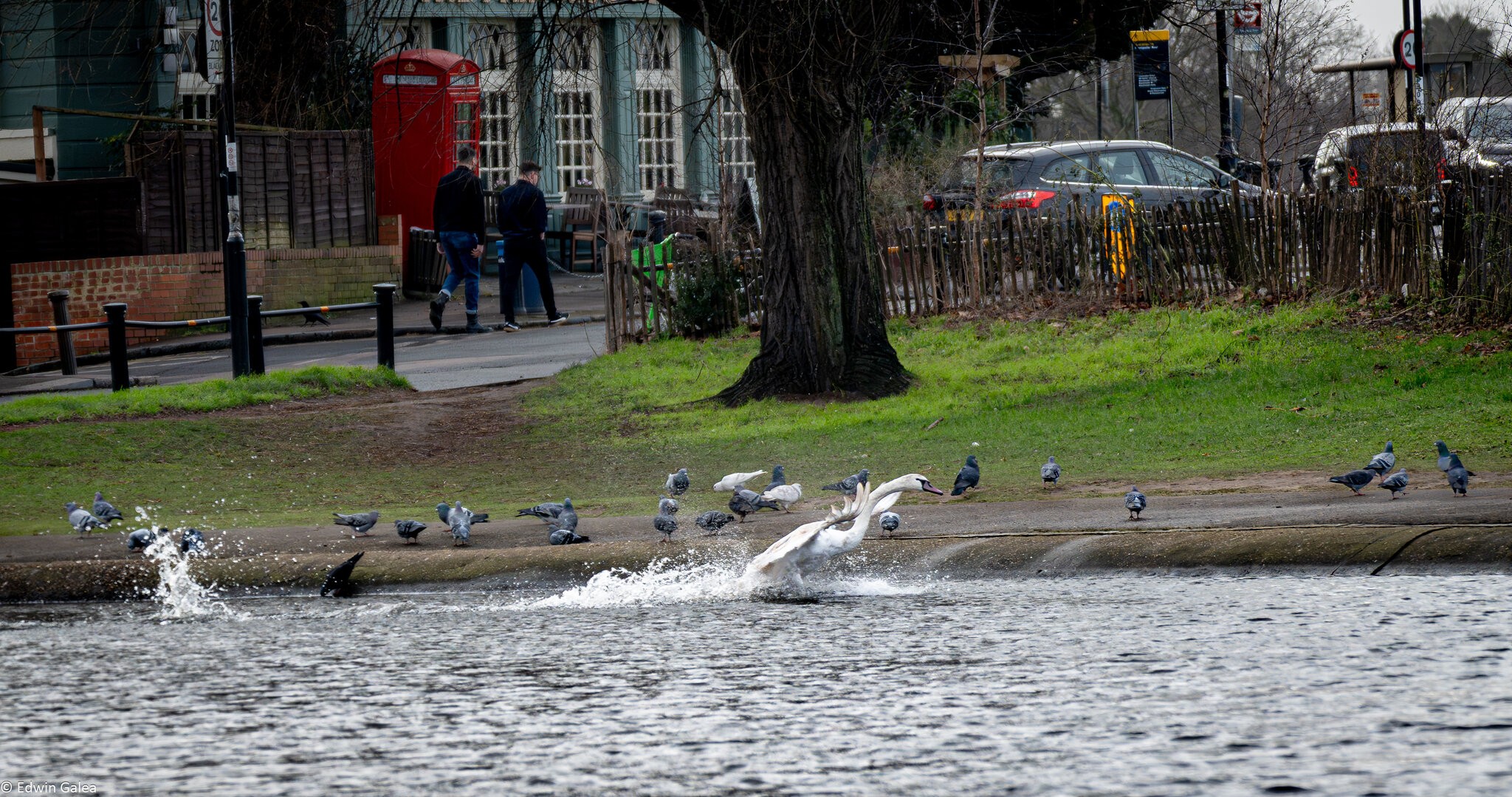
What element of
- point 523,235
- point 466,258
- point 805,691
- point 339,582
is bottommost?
point 805,691

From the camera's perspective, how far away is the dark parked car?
19.8 meters

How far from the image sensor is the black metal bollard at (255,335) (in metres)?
15.6

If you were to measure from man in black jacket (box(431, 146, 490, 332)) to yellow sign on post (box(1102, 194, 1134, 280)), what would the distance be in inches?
334

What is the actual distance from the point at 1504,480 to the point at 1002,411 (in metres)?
4.76

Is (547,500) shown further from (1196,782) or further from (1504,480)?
(1196,782)

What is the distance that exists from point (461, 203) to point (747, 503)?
43.2 ft

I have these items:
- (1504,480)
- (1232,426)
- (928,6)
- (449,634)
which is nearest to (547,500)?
(449,634)

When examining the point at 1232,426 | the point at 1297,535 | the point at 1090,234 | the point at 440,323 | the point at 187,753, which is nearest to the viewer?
the point at 187,753

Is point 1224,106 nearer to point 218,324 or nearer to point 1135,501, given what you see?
point 218,324

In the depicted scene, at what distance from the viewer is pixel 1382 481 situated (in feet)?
28.7

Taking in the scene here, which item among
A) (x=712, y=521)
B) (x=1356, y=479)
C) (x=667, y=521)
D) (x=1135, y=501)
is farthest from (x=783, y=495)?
(x=1356, y=479)

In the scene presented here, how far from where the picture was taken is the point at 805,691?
6055mm

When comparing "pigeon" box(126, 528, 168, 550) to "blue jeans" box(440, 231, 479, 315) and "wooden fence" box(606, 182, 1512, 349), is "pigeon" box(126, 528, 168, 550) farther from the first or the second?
"blue jeans" box(440, 231, 479, 315)

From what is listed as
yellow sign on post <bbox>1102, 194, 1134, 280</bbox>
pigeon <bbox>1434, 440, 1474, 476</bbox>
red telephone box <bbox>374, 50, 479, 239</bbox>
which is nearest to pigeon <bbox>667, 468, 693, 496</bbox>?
pigeon <bbox>1434, 440, 1474, 476</bbox>
